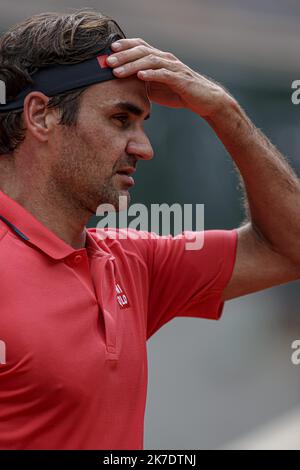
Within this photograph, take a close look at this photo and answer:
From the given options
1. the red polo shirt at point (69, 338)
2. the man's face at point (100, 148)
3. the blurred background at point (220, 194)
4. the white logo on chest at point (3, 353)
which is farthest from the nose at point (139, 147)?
the blurred background at point (220, 194)

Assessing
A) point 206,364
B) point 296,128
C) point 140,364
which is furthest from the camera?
point 296,128

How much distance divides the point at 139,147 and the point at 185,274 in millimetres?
422

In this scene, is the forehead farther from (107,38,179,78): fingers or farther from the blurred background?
the blurred background

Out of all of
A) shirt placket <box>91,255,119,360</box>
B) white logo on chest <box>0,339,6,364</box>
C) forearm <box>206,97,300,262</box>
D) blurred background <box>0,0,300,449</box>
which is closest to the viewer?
white logo on chest <box>0,339,6,364</box>

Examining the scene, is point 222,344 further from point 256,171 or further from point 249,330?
point 256,171

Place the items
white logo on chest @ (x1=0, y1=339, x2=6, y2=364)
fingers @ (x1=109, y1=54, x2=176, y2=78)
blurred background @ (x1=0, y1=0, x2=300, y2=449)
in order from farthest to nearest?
blurred background @ (x1=0, y1=0, x2=300, y2=449) → fingers @ (x1=109, y1=54, x2=176, y2=78) → white logo on chest @ (x1=0, y1=339, x2=6, y2=364)

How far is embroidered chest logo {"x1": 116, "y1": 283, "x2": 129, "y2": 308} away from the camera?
211cm

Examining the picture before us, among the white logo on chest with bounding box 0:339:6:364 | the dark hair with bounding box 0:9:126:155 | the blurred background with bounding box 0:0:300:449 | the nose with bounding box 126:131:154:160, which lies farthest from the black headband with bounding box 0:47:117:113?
the blurred background with bounding box 0:0:300:449

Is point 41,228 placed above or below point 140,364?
A: above

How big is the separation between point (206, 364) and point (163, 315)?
3829mm

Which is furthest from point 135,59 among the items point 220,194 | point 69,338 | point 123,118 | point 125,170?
point 220,194

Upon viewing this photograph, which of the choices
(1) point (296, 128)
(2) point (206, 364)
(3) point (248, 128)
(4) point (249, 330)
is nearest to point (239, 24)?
(1) point (296, 128)

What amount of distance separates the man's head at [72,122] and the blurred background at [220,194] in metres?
2.85

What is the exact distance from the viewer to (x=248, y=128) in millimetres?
2295
